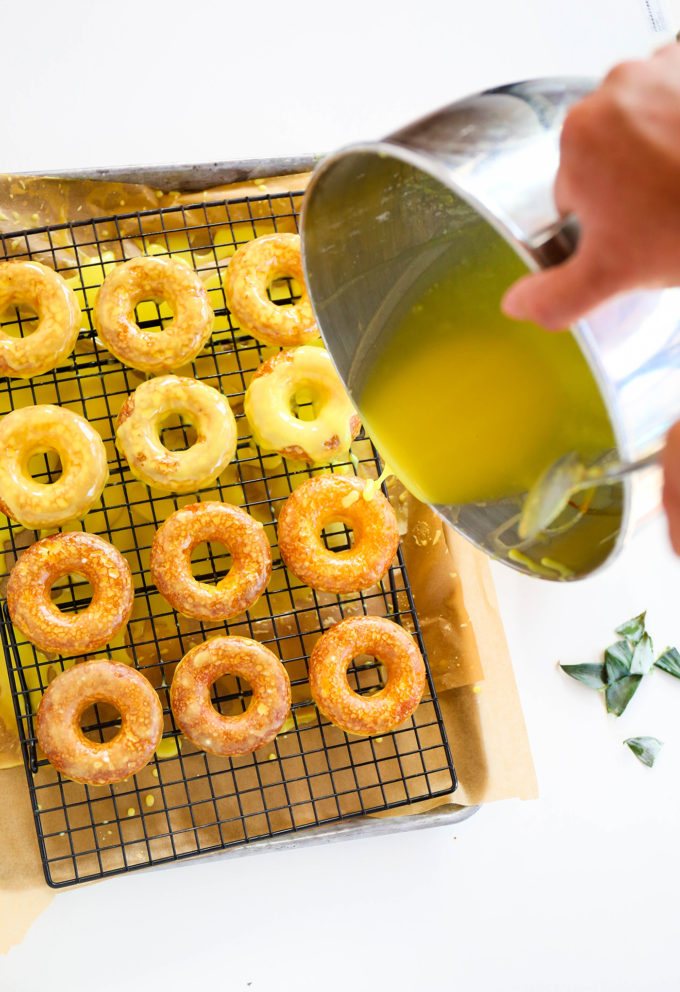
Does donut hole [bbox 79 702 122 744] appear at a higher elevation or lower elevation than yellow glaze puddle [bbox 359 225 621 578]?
lower

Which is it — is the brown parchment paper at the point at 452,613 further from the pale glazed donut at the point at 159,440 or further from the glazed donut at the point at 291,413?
the pale glazed donut at the point at 159,440

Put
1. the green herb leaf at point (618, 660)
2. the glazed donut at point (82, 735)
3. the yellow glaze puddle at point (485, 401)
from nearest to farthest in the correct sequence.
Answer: the yellow glaze puddle at point (485, 401), the glazed donut at point (82, 735), the green herb leaf at point (618, 660)

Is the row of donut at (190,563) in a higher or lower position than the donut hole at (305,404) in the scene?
lower

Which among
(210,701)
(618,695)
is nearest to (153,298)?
(210,701)

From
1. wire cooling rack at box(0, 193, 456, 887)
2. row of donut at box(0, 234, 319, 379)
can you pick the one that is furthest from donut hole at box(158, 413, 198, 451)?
row of donut at box(0, 234, 319, 379)

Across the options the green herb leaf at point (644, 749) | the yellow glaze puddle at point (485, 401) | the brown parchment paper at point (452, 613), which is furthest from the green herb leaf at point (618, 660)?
the yellow glaze puddle at point (485, 401)

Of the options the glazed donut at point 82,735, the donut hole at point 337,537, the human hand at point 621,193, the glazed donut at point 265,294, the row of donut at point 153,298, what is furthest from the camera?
the donut hole at point 337,537

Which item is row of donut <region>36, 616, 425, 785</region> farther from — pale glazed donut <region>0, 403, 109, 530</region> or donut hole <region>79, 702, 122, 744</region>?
pale glazed donut <region>0, 403, 109, 530</region>
